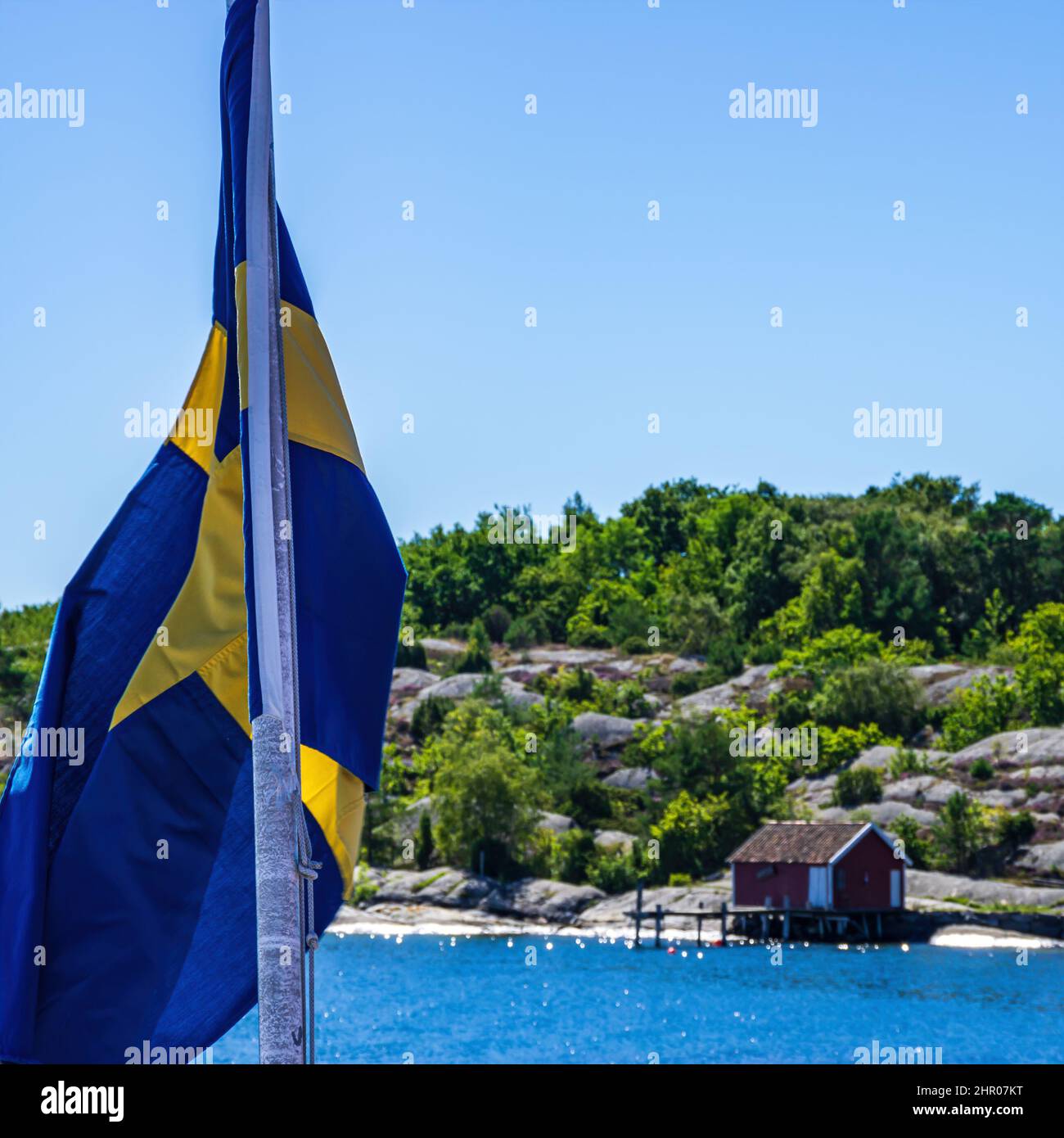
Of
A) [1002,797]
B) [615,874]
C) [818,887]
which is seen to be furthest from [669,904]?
[1002,797]

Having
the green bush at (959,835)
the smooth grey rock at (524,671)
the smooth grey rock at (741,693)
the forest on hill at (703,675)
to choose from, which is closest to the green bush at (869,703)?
the forest on hill at (703,675)

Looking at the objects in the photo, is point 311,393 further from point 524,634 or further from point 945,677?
point 524,634

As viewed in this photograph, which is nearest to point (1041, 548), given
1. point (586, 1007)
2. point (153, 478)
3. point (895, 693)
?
point (895, 693)

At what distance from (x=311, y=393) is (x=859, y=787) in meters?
77.3

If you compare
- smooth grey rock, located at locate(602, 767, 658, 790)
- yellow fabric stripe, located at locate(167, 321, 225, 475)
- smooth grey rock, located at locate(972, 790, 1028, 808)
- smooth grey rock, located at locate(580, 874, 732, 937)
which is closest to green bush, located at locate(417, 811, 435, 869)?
smooth grey rock, located at locate(602, 767, 658, 790)

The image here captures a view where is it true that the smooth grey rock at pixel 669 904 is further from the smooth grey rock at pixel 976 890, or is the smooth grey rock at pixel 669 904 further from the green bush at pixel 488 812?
the smooth grey rock at pixel 976 890

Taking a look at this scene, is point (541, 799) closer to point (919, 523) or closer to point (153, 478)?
point (919, 523)

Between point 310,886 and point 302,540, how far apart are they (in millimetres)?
1123

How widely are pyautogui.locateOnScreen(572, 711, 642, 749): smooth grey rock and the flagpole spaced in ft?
280

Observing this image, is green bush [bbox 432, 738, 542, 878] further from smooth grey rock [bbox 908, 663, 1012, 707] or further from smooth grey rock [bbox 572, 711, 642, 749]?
smooth grey rock [bbox 908, 663, 1012, 707]

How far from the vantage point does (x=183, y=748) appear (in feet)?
15.6

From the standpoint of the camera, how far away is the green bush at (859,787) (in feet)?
258

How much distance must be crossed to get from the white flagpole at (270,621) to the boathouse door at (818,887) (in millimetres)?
67422

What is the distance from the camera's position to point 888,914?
69.4 metres
